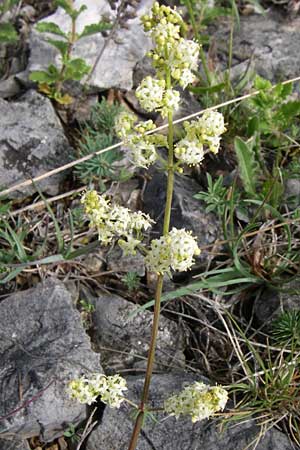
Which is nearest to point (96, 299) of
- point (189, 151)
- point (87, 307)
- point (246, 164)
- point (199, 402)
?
point (87, 307)

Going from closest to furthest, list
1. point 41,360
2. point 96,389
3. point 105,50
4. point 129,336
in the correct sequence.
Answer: point 96,389, point 41,360, point 129,336, point 105,50

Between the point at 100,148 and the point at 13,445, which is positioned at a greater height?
the point at 100,148

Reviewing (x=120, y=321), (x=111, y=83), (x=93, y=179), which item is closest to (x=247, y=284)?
(x=120, y=321)

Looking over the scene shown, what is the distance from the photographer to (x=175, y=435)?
2932mm

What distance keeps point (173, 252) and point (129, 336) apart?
1240 mm

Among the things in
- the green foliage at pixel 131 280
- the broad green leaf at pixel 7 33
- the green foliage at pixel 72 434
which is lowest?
the green foliage at pixel 72 434

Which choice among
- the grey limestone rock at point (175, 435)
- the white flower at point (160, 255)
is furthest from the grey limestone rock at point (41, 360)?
the white flower at point (160, 255)

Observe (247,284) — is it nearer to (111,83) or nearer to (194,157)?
(194,157)

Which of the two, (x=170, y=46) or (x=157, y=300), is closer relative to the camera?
(x=170, y=46)

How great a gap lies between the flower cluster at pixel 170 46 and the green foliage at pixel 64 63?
67.8 inches

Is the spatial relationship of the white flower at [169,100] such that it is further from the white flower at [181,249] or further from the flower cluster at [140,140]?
the white flower at [181,249]

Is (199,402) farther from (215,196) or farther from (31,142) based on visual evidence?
(31,142)

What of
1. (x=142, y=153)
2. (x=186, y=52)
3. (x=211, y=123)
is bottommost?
(x=142, y=153)

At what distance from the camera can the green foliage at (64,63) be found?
3838mm
